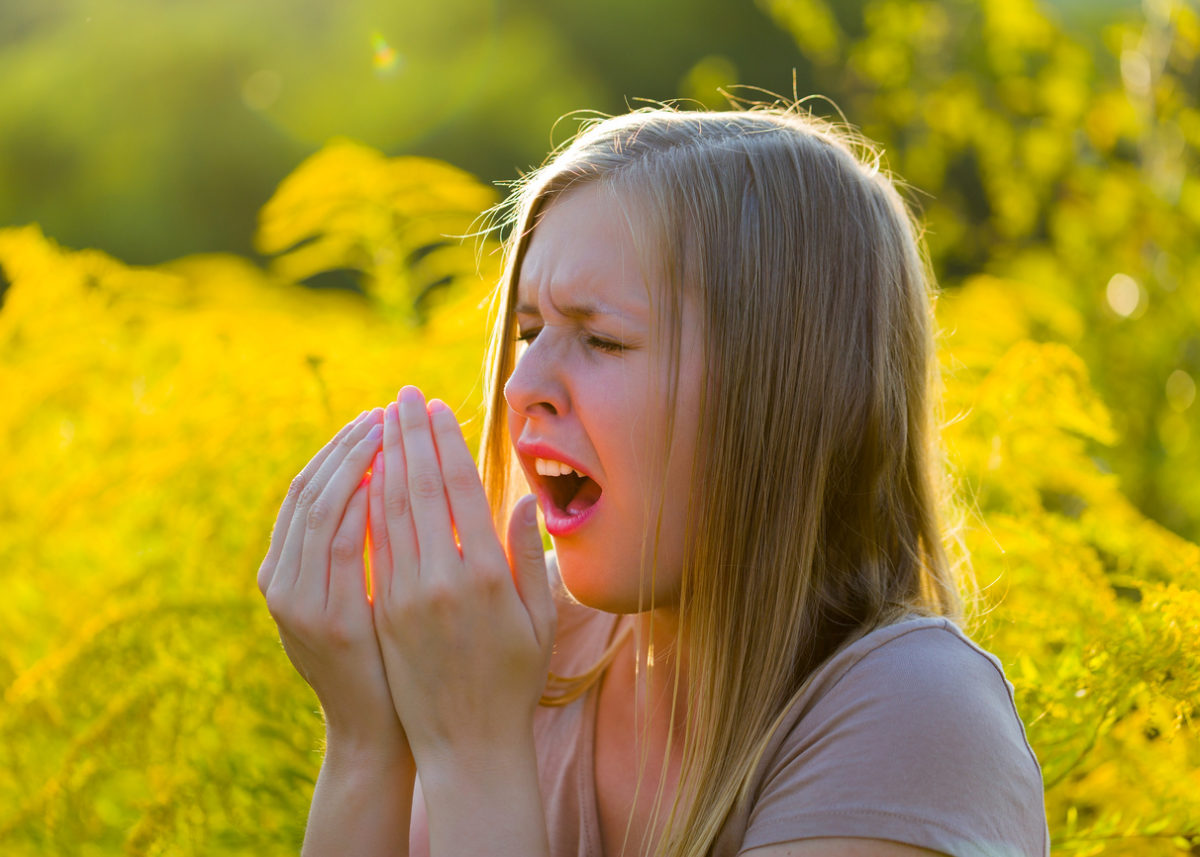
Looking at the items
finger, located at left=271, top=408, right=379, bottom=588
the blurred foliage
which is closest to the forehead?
finger, located at left=271, top=408, right=379, bottom=588

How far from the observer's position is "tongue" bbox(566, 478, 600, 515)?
1282mm

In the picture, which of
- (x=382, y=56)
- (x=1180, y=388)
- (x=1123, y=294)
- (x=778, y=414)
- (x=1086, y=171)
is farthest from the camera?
(x=382, y=56)

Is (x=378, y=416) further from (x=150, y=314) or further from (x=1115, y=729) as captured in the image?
(x=150, y=314)

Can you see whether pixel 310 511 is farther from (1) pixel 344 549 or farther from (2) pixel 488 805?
(2) pixel 488 805

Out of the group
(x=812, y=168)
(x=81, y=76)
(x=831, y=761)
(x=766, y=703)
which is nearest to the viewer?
(x=831, y=761)

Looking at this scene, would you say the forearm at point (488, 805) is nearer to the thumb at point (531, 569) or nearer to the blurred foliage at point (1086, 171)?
the thumb at point (531, 569)

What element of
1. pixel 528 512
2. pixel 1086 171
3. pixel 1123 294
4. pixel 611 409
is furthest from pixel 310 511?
pixel 1086 171

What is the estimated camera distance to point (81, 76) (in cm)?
500

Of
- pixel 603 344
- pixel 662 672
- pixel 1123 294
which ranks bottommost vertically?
A: pixel 1123 294

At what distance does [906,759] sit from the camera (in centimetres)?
100

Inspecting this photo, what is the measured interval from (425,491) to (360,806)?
375mm

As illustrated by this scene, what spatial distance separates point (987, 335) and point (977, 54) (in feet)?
6.70

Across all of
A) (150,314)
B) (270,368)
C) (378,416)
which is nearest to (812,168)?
(378,416)

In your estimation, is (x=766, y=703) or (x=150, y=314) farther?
(x=150, y=314)
